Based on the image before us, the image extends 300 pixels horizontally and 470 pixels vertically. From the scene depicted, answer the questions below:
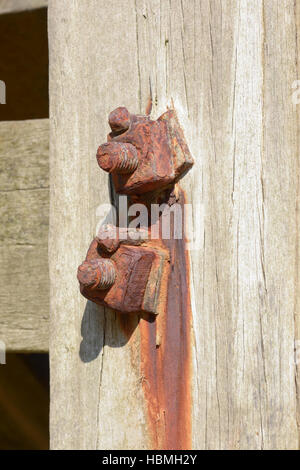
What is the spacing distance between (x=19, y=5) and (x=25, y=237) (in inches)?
27.1

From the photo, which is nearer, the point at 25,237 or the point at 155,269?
the point at 155,269

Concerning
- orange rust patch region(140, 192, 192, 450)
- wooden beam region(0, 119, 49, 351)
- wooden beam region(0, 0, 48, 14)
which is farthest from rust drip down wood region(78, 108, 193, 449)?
wooden beam region(0, 0, 48, 14)

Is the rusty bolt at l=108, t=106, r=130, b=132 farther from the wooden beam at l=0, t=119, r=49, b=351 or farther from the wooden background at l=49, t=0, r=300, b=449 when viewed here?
the wooden beam at l=0, t=119, r=49, b=351

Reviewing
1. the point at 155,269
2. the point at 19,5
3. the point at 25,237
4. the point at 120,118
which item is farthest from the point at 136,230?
the point at 19,5

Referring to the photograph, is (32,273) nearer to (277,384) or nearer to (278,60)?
(277,384)

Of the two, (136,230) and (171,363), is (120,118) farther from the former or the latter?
(171,363)

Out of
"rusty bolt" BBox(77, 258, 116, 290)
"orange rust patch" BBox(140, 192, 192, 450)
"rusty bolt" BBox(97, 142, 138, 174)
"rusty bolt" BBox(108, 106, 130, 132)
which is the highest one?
"rusty bolt" BBox(108, 106, 130, 132)

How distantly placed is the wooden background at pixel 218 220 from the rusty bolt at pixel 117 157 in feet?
0.45

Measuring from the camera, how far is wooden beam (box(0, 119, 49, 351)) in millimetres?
1674

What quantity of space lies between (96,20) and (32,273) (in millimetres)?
715

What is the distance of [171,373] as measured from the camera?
1371 millimetres

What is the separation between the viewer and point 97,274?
1.30 metres

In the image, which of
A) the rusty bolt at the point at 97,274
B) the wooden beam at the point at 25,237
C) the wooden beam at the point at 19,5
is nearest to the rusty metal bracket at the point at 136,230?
the rusty bolt at the point at 97,274

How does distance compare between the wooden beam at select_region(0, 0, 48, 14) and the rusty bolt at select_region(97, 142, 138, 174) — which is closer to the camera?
the rusty bolt at select_region(97, 142, 138, 174)
